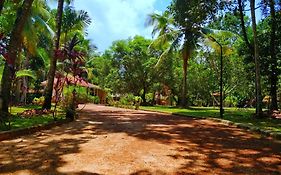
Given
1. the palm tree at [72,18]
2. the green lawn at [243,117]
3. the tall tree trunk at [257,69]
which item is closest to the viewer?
the green lawn at [243,117]

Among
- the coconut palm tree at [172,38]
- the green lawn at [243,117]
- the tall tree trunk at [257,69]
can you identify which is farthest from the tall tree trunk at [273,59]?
the coconut palm tree at [172,38]

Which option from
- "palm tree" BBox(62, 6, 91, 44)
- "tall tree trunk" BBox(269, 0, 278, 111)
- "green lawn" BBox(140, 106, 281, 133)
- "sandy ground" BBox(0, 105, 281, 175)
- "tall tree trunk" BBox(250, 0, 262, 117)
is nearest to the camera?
"sandy ground" BBox(0, 105, 281, 175)

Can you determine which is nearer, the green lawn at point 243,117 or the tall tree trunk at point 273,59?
the green lawn at point 243,117

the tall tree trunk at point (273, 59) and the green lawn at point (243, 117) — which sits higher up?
the tall tree trunk at point (273, 59)

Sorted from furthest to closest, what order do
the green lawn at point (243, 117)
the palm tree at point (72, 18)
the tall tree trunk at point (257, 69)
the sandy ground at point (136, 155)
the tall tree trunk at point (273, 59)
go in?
the palm tree at point (72, 18)
the tall tree trunk at point (273, 59)
the tall tree trunk at point (257, 69)
the green lawn at point (243, 117)
the sandy ground at point (136, 155)

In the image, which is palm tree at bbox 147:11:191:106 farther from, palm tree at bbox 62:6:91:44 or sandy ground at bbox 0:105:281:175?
sandy ground at bbox 0:105:281:175

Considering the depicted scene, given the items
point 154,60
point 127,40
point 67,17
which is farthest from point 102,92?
point 67,17

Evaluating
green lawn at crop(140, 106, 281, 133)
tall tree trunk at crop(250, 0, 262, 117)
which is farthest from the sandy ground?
tall tree trunk at crop(250, 0, 262, 117)

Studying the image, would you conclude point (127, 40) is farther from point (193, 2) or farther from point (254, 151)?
point (254, 151)

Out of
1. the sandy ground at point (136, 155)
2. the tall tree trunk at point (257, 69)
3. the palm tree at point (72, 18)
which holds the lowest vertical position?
the sandy ground at point (136, 155)

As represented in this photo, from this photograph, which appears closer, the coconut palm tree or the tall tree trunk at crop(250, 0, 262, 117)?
the tall tree trunk at crop(250, 0, 262, 117)

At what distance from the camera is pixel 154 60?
134ft

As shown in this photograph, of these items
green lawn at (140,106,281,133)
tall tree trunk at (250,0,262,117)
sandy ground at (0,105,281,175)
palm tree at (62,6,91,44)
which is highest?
palm tree at (62,6,91,44)

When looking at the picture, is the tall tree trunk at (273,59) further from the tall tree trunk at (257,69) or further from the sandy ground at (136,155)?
the sandy ground at (136,155)
